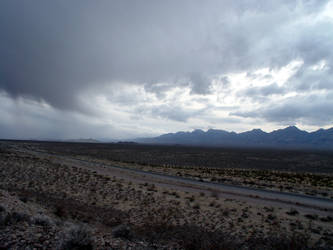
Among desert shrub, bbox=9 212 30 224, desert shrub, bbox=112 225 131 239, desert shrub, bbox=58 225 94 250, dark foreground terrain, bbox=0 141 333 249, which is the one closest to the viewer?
desert shrub, bbox=58 225 94 250

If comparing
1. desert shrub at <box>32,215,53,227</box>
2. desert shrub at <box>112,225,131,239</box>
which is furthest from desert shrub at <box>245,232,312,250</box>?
desert shrub at <box>32,215,53,227</box>

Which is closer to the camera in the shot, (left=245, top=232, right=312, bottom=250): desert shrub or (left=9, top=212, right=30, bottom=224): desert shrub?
(left=9, top=212, right=30, bottom=224): desert shrub

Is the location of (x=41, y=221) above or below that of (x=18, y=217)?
below

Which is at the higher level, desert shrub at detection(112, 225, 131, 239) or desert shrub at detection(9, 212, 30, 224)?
desert shrub at detection(9, 212, 30, 224)

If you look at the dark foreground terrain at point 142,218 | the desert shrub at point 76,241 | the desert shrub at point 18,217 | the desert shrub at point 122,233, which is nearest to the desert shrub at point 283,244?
the dark foreground terrain at point 142,218

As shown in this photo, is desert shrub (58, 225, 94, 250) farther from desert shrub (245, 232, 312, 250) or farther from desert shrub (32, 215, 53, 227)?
desert shrub (245, 232, 312, 250)

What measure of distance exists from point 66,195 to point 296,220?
1577cm

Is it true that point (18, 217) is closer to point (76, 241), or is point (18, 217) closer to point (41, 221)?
point (41, 221)

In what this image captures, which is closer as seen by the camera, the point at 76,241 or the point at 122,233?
the point at 76,241

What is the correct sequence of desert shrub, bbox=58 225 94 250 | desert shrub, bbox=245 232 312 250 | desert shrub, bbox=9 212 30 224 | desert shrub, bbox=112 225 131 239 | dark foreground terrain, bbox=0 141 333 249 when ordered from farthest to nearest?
desert shrub, bbox=112 225 131 239, desert shrub, bbox=245 232 312 250, desert shrub, bbox=9 212 30 224, dark foreground terrain, bbox=0 141 333 249, desert shrub, bbox=58 225 94 250

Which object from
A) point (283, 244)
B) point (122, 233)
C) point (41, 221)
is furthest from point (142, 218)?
point (283, 244)

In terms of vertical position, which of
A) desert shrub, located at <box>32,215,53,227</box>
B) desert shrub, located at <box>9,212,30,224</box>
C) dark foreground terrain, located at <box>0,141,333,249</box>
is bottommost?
dark foreground terrain, located at <box>0,141,333,249</box>

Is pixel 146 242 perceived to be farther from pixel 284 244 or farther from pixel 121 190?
pixel 121 190

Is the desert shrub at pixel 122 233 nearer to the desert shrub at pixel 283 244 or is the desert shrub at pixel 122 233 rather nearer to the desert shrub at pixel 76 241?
the desert shrub at pixel 76 241
